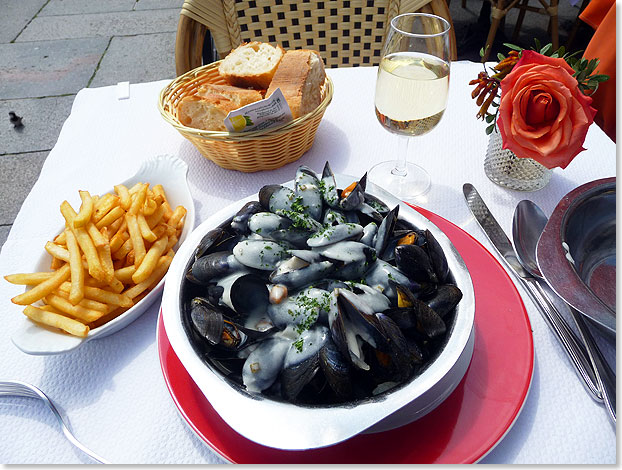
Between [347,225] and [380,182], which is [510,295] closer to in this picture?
[347,225]

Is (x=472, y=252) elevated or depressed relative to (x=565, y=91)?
depressed

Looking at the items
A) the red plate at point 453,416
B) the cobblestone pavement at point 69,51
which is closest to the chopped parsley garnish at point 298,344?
the red plate at point 453,416

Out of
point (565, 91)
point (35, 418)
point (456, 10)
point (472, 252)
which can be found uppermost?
point (565, 91)

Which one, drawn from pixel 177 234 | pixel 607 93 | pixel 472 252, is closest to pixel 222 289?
pixel 177 234

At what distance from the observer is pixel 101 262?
2.68 ft

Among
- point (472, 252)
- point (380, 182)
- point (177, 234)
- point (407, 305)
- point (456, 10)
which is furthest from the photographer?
point (456, 10)

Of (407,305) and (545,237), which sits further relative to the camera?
(545,237)

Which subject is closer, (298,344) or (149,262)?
(298,344)

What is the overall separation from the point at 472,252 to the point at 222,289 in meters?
0.55

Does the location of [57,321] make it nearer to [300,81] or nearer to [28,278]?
[28,278]

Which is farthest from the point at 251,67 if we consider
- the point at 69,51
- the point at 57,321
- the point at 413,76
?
the point at 69,51

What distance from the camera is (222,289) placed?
2.24 feet

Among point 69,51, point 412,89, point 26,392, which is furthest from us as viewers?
point 69,51

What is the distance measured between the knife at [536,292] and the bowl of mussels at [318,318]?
222 millimetres
